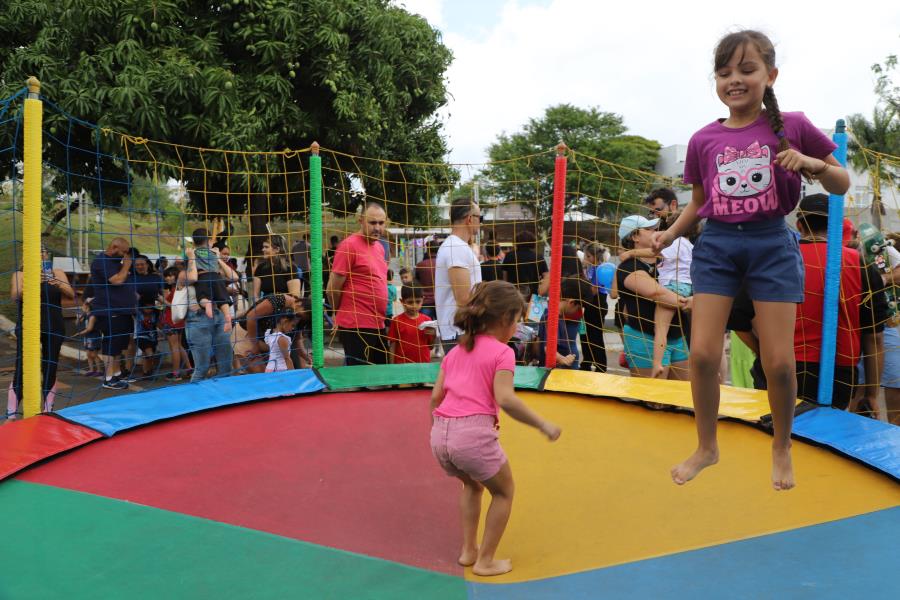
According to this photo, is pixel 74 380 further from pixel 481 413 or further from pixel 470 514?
pixel 481 413

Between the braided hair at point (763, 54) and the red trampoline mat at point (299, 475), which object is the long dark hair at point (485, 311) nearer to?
the red trampoline mat at point (299, 475)

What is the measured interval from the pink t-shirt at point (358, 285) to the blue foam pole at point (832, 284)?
2.78 meters

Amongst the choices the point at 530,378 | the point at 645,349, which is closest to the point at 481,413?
the point at 530,378

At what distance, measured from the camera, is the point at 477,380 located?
8.07 feet

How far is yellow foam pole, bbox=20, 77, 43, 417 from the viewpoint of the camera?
12.5ft

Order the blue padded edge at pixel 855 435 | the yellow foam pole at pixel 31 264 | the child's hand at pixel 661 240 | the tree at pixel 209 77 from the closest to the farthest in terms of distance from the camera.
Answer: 1. the child's hand at pixel 661 240
2. the blue padded edge at pixel 855 435
3. the yellow foam pole at pixel 31 264
4. the tree at pixel 209 77

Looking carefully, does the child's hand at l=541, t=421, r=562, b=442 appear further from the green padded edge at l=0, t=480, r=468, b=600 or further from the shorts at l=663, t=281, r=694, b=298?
the shorts at l=663, t=281, r=694, b=298

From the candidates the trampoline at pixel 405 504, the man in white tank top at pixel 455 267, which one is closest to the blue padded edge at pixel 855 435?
the trampoline at pixel 405 504

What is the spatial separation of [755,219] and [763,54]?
547mm

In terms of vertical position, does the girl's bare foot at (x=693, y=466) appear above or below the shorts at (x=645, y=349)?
below

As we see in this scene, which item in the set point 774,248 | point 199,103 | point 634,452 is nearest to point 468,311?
point 774,248

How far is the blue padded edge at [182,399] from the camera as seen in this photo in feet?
12.7

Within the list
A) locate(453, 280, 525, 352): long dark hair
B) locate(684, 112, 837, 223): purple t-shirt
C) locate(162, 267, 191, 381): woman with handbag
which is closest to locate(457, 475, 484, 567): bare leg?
locate(453, 280, 525, 352): long dark hair

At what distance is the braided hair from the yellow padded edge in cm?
196
